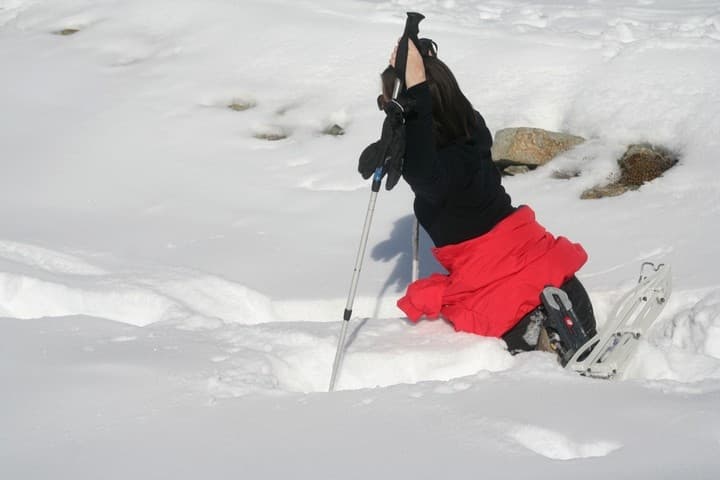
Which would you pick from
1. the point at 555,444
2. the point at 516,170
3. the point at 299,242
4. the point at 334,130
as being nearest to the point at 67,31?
the point at 334,130

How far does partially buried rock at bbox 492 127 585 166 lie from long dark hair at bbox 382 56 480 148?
2202 mm

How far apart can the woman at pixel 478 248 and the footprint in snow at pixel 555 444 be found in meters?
1.05

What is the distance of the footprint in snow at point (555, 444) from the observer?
2961 mm

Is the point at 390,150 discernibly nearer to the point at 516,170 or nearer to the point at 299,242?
the point at 299,242

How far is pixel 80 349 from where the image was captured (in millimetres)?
3844

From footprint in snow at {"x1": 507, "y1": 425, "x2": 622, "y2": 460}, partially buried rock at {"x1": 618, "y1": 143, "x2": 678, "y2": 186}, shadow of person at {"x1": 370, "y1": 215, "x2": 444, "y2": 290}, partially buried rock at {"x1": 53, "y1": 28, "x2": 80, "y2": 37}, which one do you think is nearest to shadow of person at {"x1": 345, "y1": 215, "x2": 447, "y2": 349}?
shadow of person at {"x1": 370, "y1": 215, "x2": 444, "y2": 290}

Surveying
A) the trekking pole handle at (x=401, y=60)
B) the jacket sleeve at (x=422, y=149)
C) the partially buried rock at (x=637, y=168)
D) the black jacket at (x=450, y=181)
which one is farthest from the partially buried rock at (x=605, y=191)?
the trekking pole handle at (x=401, y=60)

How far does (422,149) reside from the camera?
3.75m

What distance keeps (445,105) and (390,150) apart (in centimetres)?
39

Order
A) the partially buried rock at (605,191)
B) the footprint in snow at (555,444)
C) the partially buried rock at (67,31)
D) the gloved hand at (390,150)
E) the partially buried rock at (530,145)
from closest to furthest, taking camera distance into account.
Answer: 1. the footprint in snow at (555,444)
2. the gloved hand at (390,150)
3. the partially buried rock at (605,191)
4. the partially buried rock at (530,145)
5. the partially buried rock at (67,31)

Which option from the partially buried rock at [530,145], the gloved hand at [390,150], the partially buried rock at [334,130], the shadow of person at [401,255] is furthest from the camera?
the partially buried rock at [334,130]

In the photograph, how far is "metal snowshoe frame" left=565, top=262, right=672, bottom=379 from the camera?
388cm

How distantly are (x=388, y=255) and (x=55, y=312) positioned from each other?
5.96 ft

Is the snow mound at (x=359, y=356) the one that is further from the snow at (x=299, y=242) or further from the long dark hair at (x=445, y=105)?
the long dark hair at (x=445, y=105)
